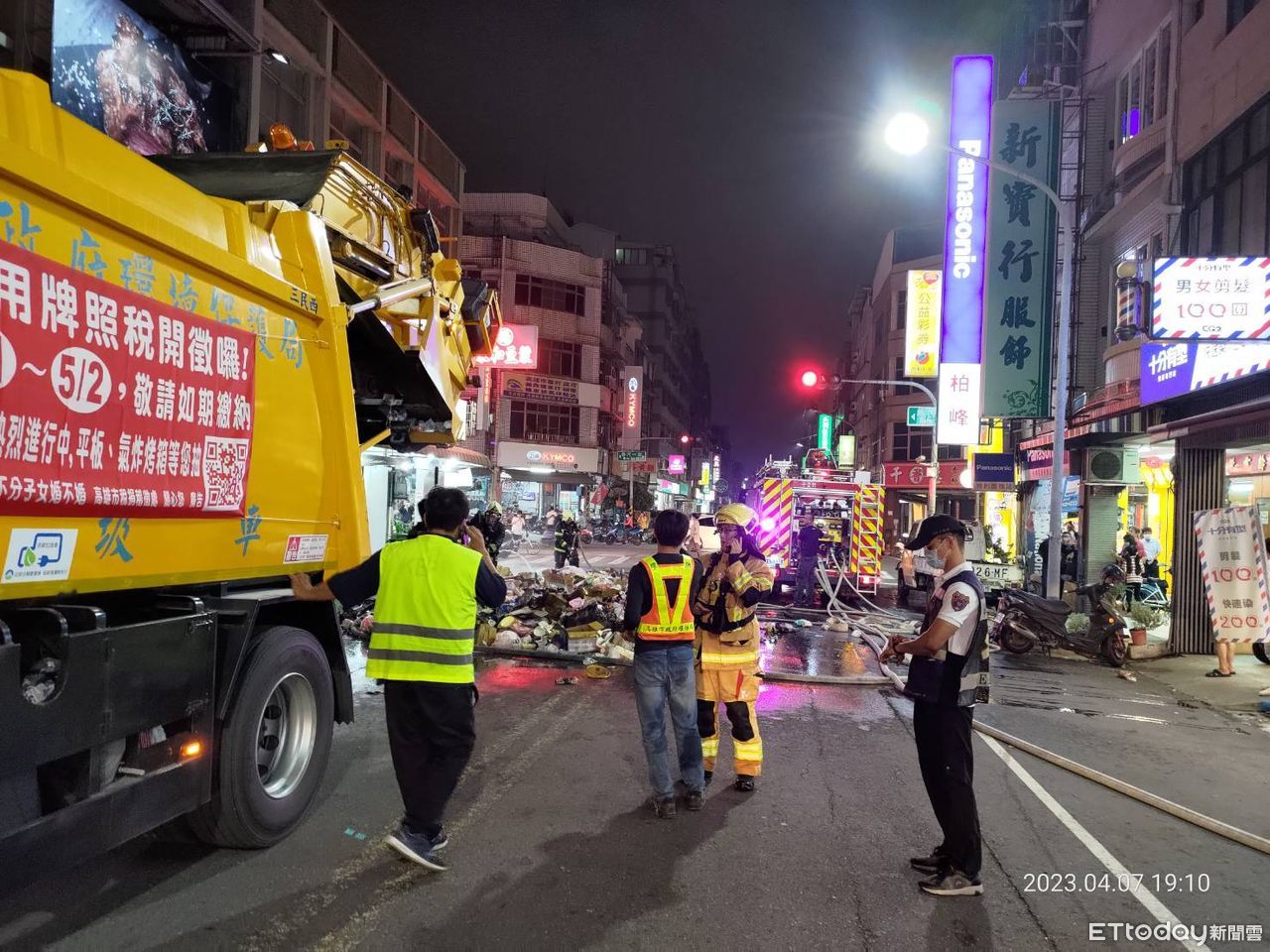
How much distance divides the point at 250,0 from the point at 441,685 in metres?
19.1

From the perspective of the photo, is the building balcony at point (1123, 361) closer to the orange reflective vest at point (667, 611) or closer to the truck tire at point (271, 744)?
Result: the orange reflective vest at point (667, 611)

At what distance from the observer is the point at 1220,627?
372 inches

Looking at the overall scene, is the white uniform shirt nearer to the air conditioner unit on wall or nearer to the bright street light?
the bright street light

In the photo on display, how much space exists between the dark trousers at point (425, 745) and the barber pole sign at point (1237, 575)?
9757 millimetres

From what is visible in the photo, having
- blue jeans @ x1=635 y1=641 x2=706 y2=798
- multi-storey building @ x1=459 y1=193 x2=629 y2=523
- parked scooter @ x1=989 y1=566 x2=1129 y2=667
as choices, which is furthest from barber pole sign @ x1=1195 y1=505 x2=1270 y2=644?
multi-storey building @ x1=459 y1=193 x2=629 y2=523

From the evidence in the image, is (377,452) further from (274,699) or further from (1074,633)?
(1074,633)

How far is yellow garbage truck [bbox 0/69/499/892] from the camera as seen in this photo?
2.61 metres

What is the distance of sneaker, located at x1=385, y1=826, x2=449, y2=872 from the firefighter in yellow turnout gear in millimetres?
1878

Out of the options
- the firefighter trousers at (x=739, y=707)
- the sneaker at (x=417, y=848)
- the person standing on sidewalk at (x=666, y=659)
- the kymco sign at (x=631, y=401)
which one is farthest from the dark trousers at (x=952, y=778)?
the kymco sign at (x=631, y=401)

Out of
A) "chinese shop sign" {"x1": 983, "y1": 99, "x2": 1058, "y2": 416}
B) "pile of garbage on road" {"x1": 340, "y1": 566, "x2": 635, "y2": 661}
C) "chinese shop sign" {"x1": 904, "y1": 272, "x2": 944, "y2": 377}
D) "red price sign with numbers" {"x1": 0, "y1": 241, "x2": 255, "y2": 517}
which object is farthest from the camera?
"chinese shop sign" {"x1": 904, "y1": 272, "x2": 944, "y2": 377}

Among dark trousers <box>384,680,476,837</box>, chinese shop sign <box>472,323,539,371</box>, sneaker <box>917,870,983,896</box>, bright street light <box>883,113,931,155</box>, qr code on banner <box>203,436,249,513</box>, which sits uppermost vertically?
chinese shop sign <box>472,323,539,371</box>

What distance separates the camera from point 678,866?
403 cm

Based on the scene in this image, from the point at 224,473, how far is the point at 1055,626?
11.2 metres

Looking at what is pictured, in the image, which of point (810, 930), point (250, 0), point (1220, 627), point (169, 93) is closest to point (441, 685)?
point (810, 930)
